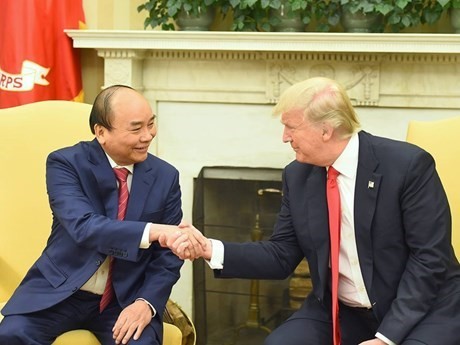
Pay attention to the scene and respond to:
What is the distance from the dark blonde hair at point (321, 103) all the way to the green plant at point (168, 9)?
59.5 inches

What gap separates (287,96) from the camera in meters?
2.47

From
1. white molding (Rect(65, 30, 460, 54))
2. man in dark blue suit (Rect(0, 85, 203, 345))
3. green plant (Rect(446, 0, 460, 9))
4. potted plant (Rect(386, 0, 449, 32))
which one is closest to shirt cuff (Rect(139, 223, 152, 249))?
man in dark blue suit (Rect(0, 85, 203, 345))

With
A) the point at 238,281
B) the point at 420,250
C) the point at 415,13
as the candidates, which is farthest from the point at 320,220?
the point at 238,281

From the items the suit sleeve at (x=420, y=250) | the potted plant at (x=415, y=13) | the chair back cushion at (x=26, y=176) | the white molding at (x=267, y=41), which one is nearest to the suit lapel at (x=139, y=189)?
the chair back cushion at (x=26, y=176)

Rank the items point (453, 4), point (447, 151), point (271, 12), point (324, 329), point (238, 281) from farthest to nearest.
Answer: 1. point (238, 281)
2. point (271, 12)
3. point (453, 4)
4. point (447, 151)
5. point (324, 329)

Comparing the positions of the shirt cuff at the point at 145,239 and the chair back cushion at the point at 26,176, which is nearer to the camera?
the shirt cuff at the point at 145,239

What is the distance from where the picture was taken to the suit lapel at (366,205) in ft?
8.07

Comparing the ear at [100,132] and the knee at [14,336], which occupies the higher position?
the ear at [100,132]

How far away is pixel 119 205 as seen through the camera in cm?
270

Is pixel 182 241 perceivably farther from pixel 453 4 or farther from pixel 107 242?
pixel 453 4

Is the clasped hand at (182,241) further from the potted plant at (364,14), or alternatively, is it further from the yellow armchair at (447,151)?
the potted plant at (364,14)

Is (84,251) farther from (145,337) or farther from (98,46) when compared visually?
(98,46)

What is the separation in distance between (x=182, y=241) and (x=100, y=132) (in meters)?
0.46

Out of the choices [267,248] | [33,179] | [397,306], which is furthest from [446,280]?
[33,179]
